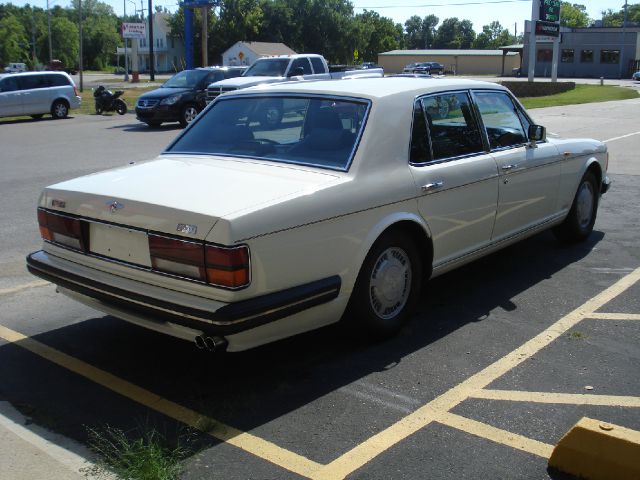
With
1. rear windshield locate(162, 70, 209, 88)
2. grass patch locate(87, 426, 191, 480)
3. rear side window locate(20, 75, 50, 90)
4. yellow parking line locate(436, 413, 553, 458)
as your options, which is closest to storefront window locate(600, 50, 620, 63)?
rear windshield locate(162, 70, 209, 88)

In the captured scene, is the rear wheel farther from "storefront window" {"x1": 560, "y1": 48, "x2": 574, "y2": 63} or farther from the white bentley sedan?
"storefront window" {"x1": 560, "y1": 48, "x2": 574, "y2": 63}

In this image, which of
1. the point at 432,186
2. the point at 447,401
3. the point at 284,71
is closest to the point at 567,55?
the point at 284,71

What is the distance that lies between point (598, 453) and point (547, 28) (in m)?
44.5

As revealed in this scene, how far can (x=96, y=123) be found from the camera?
23.7 m

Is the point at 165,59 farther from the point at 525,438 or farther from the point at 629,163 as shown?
the point at 525,438

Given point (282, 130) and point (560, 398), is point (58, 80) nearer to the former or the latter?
point (282, 130)

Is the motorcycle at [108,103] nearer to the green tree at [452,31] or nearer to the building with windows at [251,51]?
the building with windows at [251,51]

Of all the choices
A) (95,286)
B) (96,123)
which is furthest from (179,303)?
(96,123)

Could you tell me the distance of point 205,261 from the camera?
3.78 meters

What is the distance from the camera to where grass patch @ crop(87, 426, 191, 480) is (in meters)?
3.27

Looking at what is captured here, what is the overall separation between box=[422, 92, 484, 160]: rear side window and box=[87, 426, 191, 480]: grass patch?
2.75 metres

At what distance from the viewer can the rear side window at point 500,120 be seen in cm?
584

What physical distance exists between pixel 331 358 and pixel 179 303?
122 cm

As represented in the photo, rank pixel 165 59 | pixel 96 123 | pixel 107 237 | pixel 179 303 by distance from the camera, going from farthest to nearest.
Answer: pixel 165 59
pixel 96 123
pixel 107 237
pixel 179 303
